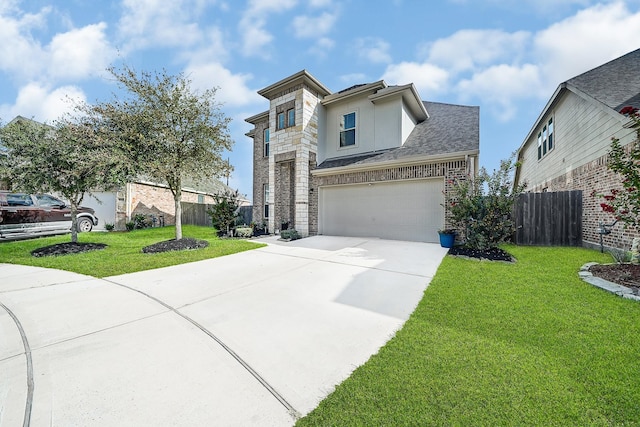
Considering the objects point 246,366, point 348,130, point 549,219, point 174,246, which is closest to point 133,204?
point 174,246

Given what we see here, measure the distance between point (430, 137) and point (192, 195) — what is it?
1765 cm

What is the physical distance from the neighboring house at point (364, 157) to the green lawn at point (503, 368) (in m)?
5.02

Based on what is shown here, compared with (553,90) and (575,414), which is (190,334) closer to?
(575,414)

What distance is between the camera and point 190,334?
2.64 m

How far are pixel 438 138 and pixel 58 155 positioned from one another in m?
12.1

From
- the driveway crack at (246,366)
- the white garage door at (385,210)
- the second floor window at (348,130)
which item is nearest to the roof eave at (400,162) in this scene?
the white garage door at (385,210)

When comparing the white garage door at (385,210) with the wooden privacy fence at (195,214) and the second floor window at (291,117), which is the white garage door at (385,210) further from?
the wooden privacy fence at (195,214)

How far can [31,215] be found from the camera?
9.05 metres

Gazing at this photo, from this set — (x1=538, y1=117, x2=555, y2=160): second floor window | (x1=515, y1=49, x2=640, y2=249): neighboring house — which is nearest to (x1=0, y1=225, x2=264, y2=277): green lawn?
(x1=515, y1=49, x2=640, y2=249): neighboring house

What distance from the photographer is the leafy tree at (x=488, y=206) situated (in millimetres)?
6379

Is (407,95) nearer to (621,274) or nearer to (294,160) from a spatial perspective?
(294,160)

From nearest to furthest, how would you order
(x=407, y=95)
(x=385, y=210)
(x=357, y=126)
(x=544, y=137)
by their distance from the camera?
1. (x=385, y=210)
2. (x=407, y=95)
3. (x=357, y=126)
4. (x=544, y=137)

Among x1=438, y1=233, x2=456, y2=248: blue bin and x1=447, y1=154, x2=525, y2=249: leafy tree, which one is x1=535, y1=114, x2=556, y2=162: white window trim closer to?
x1=447, y1=154, x2=525, y2=249: leafy tree

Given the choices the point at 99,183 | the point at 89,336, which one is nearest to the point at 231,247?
the point at 99,183
